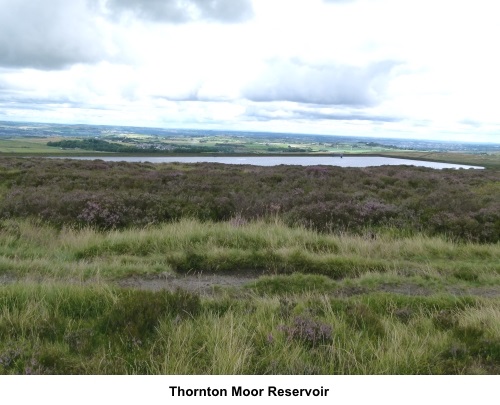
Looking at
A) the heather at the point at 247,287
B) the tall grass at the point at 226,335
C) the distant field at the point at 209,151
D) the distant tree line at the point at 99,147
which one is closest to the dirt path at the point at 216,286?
the heather at the point at 247,287

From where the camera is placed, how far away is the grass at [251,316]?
3.91 metres

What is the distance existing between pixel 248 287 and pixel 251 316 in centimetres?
184

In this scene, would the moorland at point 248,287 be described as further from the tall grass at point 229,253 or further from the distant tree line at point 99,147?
the distant tree line at point 99,147

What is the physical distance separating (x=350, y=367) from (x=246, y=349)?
3.51 ft

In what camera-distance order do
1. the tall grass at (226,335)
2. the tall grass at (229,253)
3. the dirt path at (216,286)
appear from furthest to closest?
the tall grass at (229,253), the dirt path at (216,286), the tall grass at (226,335)

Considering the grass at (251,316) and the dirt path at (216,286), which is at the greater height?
the grass at (251,316)

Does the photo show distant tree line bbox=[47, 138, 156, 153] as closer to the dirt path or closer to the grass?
the grass

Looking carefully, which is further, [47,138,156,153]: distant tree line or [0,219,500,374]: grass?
[47,138,156,153]: distant tree line

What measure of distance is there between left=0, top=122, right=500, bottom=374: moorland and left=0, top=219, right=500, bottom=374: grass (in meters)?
0.02

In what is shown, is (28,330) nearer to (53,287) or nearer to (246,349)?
(53,287)

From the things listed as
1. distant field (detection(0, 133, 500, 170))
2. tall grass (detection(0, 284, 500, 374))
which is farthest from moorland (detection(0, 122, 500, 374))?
distant field (detection(0, 133, 500, 170))

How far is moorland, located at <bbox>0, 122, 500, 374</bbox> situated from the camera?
4.00 metres

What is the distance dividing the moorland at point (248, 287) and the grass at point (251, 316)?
0.02 m

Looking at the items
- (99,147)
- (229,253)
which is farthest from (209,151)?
(229,253)
